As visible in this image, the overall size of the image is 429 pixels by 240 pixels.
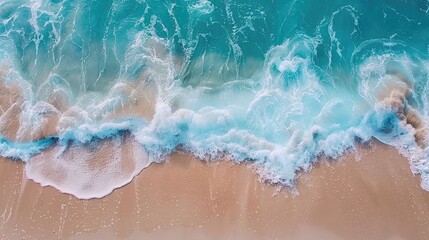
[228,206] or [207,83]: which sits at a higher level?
[207,83]

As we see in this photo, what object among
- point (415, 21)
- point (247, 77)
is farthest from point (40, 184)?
point (415, 21)

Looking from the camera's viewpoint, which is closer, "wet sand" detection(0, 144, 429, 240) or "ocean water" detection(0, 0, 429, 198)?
"wet sand" detection(0, 144, 429, 240)

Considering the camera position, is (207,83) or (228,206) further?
(207,83)

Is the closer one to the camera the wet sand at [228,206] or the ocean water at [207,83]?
the wet sand at [228,206]
